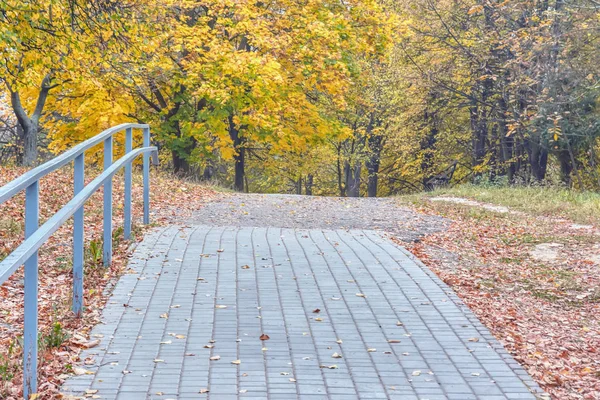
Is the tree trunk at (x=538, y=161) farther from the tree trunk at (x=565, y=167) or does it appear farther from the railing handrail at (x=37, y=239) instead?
the railing handrail at (x=37, y=239)

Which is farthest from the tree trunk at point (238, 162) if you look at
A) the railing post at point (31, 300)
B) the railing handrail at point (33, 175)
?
the railing post at point (31, 300)

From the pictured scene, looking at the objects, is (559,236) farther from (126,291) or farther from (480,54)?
(480,54)

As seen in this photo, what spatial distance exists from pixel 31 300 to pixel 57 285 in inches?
120

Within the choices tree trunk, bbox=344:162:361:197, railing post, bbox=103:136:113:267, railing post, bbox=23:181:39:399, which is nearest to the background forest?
railing post, bbox=103:136:113:267

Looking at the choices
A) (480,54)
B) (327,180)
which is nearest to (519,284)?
(480,54)

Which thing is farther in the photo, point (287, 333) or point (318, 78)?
point (318, 78)

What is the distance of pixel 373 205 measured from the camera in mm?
15234

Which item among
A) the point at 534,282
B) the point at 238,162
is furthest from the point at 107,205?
the point at 238,162

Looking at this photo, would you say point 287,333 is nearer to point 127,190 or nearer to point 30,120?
point 127,190

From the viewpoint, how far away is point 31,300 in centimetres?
396

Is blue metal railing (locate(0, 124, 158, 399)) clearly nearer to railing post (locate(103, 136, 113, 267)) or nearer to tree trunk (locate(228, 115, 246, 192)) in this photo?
railing post (locate(103, 136, 113, 267))

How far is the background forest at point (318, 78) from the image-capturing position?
52.1 ft

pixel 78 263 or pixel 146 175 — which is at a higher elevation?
pixel 146 175

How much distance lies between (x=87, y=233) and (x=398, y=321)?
5.03 metres
